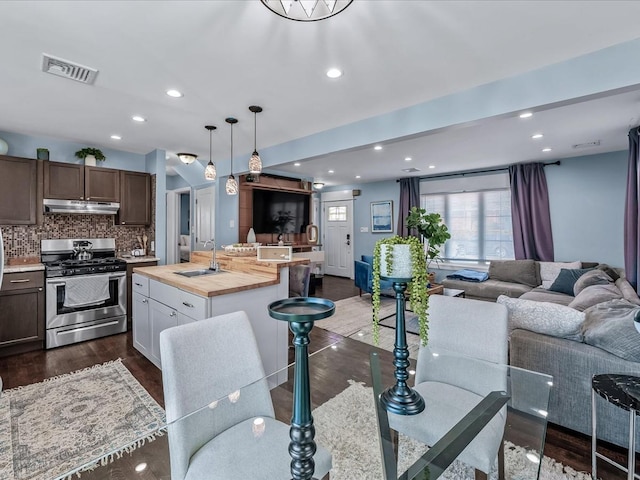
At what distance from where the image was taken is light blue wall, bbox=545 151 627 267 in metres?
4.73

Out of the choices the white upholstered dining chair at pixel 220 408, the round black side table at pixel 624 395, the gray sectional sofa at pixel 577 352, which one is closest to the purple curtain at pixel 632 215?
the gray sectional sofa at pixel 577 352

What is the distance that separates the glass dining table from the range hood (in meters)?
3.77

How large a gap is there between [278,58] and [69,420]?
286cm

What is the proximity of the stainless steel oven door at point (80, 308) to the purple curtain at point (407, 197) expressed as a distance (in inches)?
211

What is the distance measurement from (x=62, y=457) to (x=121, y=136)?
3.44m

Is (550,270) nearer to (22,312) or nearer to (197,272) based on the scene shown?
(197,272)

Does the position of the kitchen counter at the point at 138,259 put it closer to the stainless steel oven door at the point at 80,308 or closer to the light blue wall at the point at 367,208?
the stainless steel oven door at the point at 80,308

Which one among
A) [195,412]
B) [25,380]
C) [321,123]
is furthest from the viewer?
[321,123]

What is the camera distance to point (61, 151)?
4.09 metres

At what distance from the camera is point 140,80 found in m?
2.43

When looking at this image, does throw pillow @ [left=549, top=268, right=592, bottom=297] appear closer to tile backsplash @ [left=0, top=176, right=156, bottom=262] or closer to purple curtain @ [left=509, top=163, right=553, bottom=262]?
purple curtain @ [left=509, top=163, right=553, bottom=262]

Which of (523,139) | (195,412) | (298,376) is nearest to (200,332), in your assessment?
(195,412)

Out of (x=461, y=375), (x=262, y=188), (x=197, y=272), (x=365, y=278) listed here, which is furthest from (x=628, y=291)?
(x=262, y=188)

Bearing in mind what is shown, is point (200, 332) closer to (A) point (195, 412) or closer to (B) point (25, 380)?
(A) point (195, 412)
